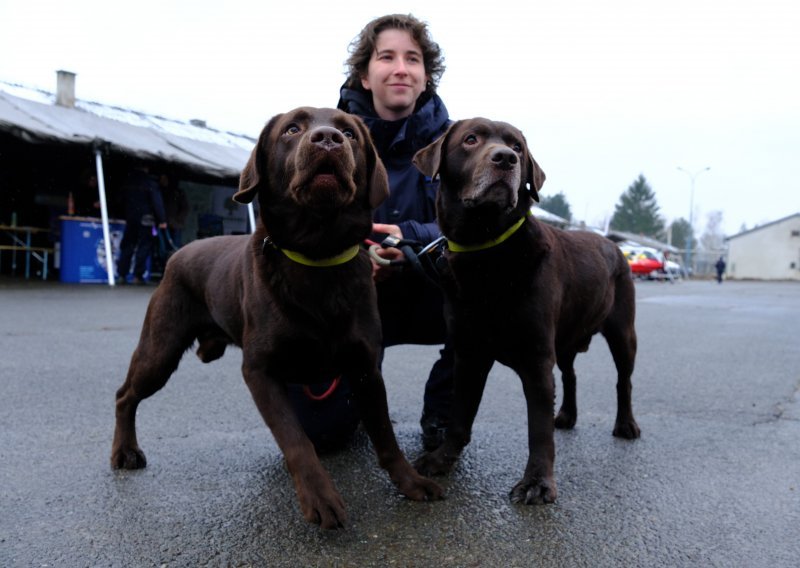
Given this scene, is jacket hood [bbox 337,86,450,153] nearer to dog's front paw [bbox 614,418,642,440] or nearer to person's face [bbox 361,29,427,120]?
person's face [bbox 361,29,427,120]

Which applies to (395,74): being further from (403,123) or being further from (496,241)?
(496,241)

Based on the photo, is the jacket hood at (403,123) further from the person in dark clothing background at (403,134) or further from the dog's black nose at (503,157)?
the dog's black nose at (503,157)

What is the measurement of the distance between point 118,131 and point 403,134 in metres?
12.8

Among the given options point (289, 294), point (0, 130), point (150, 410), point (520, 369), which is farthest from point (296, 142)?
point (0, 130)

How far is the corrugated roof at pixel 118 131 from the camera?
41.4ft

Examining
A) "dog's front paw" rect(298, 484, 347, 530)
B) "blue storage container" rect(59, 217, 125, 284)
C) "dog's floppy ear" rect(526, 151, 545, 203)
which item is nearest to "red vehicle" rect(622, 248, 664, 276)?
"blue storage container" rect(59, 217, 125, 284)

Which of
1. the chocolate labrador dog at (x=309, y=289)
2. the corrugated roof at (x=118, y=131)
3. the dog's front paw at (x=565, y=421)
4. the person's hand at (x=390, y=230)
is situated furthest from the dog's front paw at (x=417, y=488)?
the corrugated roof at (x=118, y=131)

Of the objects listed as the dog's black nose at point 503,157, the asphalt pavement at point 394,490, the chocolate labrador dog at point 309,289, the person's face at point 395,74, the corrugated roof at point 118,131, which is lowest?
the asphalt pavement at point 394,490

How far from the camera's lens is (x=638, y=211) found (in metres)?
106

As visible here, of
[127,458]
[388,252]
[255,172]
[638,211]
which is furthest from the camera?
[638,211]

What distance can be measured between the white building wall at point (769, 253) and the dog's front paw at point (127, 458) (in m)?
82.2

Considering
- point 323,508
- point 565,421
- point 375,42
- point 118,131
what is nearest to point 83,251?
point 118,131

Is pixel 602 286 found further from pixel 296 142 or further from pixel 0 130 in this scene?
pixel 0 130

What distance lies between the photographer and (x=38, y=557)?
2.16 m
